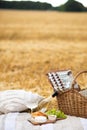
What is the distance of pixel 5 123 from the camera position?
370 centimetres

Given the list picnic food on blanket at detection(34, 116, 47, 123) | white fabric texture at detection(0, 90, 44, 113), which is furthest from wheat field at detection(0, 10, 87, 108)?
picnic food on blanket at detection(34, 116, 47, 123)

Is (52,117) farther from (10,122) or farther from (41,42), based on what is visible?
(41,42)

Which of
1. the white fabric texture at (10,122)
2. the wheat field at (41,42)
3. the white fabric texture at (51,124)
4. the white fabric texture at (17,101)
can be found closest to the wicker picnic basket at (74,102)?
the white fabric texture at (51,124)

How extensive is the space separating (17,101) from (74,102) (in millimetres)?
530

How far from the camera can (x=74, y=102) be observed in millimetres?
4074

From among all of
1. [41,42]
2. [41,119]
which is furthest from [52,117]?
[41,42]

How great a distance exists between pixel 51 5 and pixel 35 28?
2.63ft

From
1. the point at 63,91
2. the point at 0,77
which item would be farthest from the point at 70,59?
the point at 63,91

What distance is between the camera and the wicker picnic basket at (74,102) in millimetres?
4027

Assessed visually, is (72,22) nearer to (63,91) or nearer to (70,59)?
(70,59)

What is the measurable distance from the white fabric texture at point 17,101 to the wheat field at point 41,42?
2.30 meters

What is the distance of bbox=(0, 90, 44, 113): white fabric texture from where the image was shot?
4.17 metres

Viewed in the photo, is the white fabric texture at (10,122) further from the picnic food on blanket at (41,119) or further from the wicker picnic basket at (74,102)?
the wicker picnic basket at (74,102)

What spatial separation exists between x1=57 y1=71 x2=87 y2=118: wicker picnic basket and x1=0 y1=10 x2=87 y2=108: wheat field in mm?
2562
